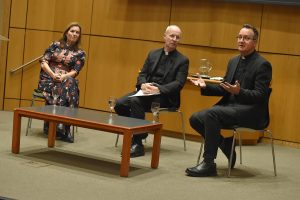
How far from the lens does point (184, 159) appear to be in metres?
5.35

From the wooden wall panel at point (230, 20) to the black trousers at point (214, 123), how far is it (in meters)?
2.08

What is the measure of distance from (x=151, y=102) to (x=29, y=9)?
8.73 ft

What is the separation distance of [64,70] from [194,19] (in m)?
1.73

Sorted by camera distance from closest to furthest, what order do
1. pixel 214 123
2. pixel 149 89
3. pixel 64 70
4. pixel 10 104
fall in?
pixel 214 123
pixel 149 89
pixel 64 70
pixel 10 104

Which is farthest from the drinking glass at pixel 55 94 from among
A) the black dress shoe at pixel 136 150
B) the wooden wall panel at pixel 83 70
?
the wooden wall panel at pixel 83 70

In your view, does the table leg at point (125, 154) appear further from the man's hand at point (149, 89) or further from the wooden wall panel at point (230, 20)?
the wooden wall panel at point (230, 20)

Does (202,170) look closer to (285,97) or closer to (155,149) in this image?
(155,149)

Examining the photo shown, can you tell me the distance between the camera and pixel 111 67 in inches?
283

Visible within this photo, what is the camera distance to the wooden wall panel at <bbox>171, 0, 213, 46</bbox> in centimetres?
664

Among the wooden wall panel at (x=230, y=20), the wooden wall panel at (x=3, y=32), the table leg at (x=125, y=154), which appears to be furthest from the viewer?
the wooden wall panel at (x=3, y=32)

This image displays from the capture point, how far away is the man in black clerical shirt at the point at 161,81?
213 inches

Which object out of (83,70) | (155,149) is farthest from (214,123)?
(83,70)

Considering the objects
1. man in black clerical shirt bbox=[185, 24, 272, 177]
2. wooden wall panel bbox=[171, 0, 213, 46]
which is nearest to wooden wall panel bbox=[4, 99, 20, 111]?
wooden wall panel bbox=[171, 0, 213, 46]

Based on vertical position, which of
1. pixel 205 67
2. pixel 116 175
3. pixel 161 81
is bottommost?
pixel 116 175
